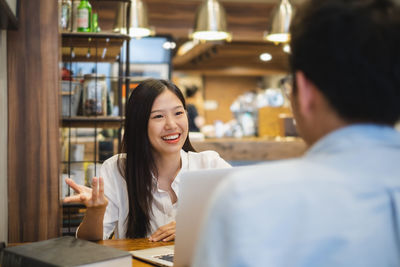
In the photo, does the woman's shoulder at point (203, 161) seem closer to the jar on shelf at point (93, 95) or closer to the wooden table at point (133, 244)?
the wooden table at point (133, 244)

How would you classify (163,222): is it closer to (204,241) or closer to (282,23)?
(204,241)

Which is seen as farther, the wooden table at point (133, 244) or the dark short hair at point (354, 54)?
the wooden table at point (133, 244)

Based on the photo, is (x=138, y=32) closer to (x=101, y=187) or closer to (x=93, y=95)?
(x=93, y=95)

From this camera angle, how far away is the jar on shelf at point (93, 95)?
3105mm

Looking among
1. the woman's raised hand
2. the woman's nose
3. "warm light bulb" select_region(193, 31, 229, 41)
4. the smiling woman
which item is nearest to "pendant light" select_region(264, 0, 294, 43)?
"warm light bulb" select_region(193, 31, 229, 41)

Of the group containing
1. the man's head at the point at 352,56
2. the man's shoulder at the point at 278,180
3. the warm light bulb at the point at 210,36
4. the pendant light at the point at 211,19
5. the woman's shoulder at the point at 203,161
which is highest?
the pendant light at the point at 211,19

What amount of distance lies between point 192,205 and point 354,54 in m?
0.61

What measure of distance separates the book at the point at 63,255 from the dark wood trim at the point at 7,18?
3.77 feet

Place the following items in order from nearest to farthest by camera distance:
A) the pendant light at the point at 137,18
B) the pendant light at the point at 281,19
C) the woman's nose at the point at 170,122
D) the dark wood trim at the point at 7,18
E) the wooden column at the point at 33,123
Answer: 1. the dark wood trim at the point at 7,18
2. the woman's nose at the point at 170,122
3. the wooden column at the point at 33,123
4. the pendant light at the point at 137,18
5. the pendant light at the point at 281,19

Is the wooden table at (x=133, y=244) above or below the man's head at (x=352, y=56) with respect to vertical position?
below

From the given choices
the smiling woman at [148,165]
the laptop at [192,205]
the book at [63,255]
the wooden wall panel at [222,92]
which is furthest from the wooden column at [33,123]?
the wooden wall panel at [222,92]

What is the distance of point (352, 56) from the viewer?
75 centimetres

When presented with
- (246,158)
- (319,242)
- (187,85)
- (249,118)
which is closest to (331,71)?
(319,242)

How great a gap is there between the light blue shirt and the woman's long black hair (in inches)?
55.9
